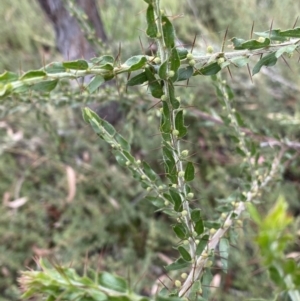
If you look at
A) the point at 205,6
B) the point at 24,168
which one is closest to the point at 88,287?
the point at 24,168

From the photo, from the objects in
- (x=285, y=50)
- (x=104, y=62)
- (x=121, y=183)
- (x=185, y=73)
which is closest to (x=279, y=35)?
(x=285, y=50)

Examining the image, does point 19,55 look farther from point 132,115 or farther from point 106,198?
point 132,115

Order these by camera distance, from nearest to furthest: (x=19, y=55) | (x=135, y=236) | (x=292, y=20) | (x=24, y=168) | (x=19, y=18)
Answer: (x=292, y=20) < (x=135, y=236) < (x=24, y=168) < (x=19, y=55) < (x=19, y=18)

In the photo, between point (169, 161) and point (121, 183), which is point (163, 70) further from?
point (121, 183)

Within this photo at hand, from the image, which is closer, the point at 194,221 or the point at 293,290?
the point at 293,290

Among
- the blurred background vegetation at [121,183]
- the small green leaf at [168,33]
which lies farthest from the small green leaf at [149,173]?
the blurred background vegetation at [121,183]
